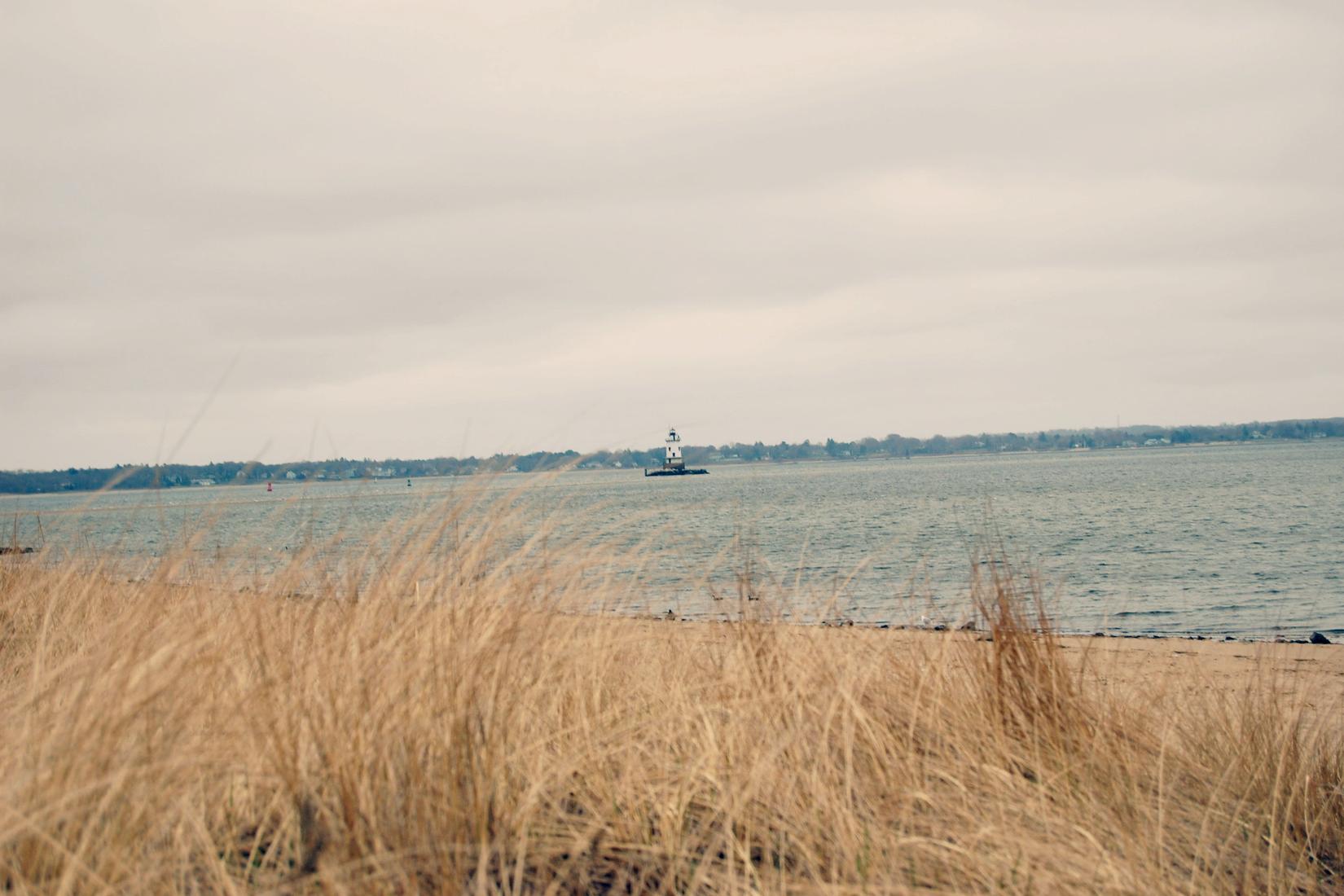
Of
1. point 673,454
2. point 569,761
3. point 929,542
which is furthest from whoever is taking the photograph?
point 673,454

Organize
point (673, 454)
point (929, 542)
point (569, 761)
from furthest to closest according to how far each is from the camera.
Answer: point (673, 454) → point (929, 542) → point (569, 761)

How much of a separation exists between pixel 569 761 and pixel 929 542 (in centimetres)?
2796

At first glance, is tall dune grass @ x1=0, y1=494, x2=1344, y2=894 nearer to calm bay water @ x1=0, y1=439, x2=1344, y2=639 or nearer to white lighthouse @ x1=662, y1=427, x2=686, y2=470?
calm bay water @ x1=0, y1=439, x2=1344, y2=639

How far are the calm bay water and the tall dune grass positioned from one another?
473 millimetres

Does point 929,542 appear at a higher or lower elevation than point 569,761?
lower

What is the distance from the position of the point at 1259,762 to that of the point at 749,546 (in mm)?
2379

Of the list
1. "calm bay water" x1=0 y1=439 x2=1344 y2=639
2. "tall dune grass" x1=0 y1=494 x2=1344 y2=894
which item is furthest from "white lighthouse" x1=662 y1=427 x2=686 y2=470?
"tall dune grass" x1=0 y1=494 x2=1344 y2=894

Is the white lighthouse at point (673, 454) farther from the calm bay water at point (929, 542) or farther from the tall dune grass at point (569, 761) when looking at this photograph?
the tall dune grass at point (569, 761)

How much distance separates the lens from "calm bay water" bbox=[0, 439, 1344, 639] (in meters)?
4.83

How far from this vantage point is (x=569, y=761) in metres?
2.87

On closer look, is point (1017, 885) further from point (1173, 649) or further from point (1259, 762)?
point (1173, 649)

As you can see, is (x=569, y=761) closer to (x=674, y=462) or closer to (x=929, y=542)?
(x=929, y=542)

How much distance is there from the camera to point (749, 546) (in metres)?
5.11

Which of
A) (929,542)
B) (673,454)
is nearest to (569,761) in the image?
(929,542)
